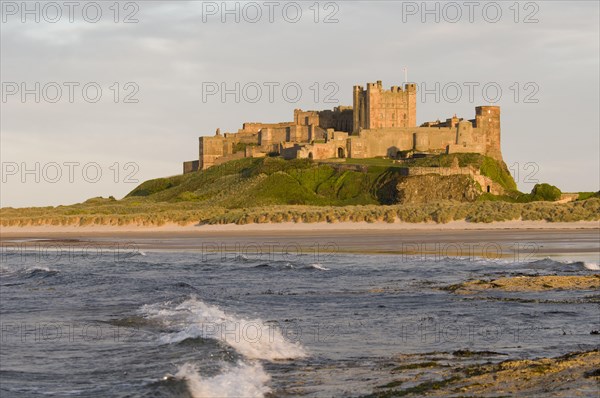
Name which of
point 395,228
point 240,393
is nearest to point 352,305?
point 240,393

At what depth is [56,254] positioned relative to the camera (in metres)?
36.3

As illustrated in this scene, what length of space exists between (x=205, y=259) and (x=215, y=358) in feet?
62.3

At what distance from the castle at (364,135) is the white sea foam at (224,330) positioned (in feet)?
201

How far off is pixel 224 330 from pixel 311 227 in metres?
33.5

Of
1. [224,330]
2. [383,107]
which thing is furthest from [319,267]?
[383,107]

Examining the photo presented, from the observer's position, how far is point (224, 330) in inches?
619

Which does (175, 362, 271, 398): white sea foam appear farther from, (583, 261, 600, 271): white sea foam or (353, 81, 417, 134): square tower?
(353, 81, 417, 134): square tower

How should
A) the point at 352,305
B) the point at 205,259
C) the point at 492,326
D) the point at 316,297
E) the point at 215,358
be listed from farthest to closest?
the point at 205,259, the point at 316,297, the point at 352,305, the point at 492,326, the point at 215,358

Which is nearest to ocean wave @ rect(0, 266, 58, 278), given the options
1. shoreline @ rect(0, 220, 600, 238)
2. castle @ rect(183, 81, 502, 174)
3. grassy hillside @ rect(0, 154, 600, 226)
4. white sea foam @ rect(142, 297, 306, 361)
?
white sea foam @ rect(142, 297, 306, 361)

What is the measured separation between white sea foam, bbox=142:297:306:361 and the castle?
201ft

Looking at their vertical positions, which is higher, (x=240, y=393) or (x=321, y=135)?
(x=321, y=135)

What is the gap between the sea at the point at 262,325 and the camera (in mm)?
11922

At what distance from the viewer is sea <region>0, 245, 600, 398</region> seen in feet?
39.1

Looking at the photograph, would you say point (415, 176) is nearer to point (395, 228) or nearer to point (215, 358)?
point (395, 228)
